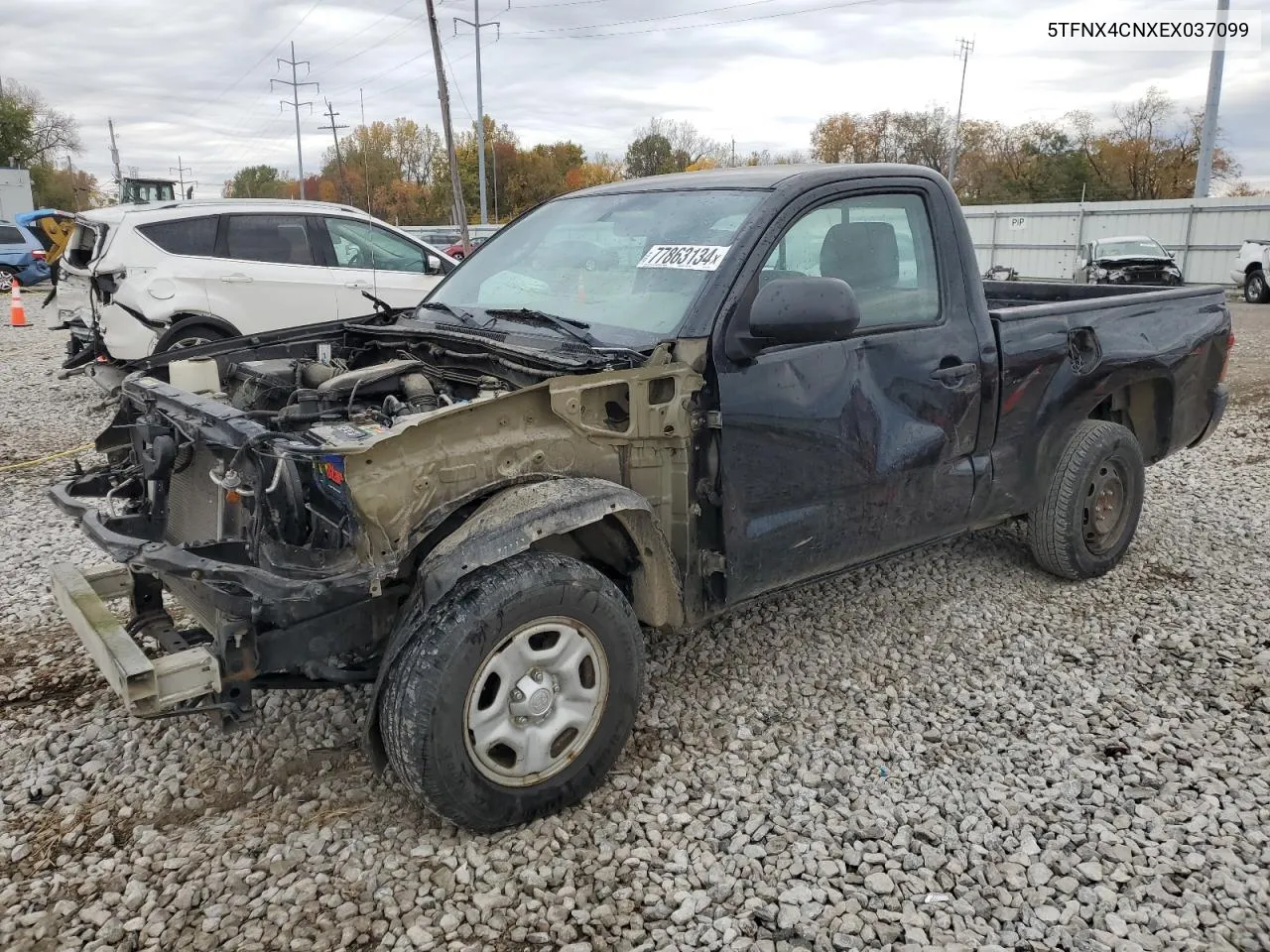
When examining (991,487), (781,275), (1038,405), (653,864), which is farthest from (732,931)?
(1038,405)

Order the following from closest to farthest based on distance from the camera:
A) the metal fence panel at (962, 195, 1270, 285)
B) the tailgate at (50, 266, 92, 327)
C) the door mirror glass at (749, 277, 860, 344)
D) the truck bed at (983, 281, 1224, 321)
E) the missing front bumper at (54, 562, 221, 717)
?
the missing front bumper at (54, 562, 221, 717)
the door mirror glass at (749, 277, 860, 344)
the truck bed at (983, 281, 1224, 321)
the tailgate at (50, 266, 92, 327)
the metal fence panel at (962, 195, 1270, 285)

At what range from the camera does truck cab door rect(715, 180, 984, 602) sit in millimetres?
3381

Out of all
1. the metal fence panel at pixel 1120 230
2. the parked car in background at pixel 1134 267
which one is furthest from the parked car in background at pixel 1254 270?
the metal fence panel at pixel 1120 230

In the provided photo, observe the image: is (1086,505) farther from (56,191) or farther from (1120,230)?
(56,191)

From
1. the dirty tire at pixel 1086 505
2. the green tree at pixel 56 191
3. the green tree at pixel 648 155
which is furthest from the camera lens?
the green tree at pixel 56 191

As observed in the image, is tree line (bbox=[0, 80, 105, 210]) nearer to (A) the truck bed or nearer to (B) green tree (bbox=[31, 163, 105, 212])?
(B) green tree (bbox=[31, 163, 105, 212])

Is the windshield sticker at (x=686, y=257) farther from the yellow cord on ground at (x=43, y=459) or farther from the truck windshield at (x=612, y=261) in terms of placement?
the yellow cord on ground at (x=43, y=459)

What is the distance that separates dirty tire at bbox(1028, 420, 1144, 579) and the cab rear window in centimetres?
780

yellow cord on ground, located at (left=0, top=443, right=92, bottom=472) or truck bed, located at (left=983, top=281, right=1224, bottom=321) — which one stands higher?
truck bed, located at (left=983, top=281, right=1224, bottom=321)

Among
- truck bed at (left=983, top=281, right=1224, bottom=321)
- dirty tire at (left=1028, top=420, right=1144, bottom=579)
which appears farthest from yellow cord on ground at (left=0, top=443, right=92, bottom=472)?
dirty tire at (left=1028, top=420, right=1144, bottom=579)

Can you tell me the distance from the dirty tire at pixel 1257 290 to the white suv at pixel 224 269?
1841cm

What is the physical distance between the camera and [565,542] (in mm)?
3293

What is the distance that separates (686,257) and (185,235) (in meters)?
7.25

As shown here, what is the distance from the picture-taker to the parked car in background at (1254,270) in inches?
800
